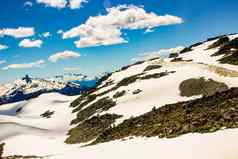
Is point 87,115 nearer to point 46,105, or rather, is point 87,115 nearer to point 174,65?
point 174,65

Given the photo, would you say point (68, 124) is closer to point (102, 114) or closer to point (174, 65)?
point (102, 114)

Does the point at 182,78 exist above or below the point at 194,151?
above

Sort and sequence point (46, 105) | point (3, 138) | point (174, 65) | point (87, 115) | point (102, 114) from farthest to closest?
point (46, 105), point (174, 65), point (87, 115), point (102, 114), point (3, 138)

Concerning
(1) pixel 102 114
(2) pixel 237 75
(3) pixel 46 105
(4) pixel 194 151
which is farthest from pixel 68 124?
(4) pixel 194 151

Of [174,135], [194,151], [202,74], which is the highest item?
[202,74]

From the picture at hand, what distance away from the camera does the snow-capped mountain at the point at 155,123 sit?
22859 millimetres

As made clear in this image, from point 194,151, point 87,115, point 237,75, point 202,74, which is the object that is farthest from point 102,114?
point 194,151

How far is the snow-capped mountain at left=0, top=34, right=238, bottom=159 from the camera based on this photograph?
75.0 feet

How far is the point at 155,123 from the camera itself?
37781 millimetres

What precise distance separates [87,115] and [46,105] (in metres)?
47.7

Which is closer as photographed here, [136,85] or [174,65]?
[136,85]

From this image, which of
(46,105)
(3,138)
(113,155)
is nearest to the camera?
(113,155)

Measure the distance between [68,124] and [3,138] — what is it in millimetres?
18684

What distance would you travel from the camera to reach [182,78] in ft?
232
